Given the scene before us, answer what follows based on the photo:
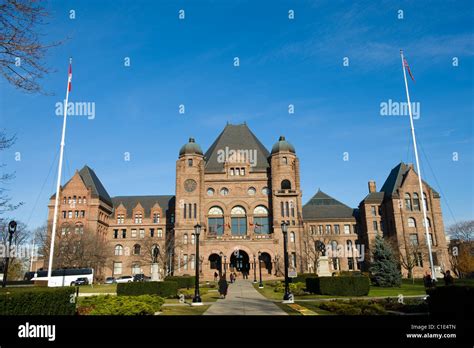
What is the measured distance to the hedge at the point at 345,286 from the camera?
24.8 meters

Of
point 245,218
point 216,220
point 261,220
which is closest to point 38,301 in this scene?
point 216,220

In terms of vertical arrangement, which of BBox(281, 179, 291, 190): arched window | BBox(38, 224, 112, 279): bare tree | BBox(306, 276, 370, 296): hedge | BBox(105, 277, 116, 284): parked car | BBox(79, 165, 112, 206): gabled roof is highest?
BBox(79, 165, 112, 206): gabled roof

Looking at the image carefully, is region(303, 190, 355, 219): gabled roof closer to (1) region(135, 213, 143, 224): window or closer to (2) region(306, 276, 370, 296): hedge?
(1) region(135, 213, 143, 224): window

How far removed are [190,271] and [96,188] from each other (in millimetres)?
28581

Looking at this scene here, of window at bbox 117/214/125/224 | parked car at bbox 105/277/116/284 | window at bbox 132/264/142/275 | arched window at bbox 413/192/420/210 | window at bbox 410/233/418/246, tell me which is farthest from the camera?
window at bbox 117/214/125/224

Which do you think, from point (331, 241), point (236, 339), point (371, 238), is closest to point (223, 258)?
point (331, 241)

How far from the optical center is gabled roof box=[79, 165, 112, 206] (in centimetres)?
6851

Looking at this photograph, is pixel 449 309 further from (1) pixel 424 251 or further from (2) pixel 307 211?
(2) pixel 307 211

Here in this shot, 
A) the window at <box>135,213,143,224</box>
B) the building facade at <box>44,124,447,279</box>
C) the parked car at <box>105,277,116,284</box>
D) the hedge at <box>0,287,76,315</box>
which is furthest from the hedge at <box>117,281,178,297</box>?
the window at <box>135,213,143,224</box>

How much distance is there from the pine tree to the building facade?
61.2 ft

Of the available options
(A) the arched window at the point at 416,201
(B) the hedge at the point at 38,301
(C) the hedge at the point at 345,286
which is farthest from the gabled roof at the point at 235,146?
(B) the hedge at the point at 38,301

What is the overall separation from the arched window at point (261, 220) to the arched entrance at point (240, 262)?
4870mm

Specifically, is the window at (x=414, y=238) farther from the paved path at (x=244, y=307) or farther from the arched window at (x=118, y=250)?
the arched window at (x=118, y=250)

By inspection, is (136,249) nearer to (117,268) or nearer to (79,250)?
(117,268)
